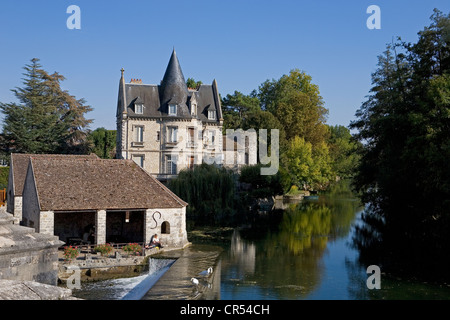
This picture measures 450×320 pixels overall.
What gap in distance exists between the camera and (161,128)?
4609 centimetres

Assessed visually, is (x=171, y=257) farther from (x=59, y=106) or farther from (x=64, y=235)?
(x=59, y=106)

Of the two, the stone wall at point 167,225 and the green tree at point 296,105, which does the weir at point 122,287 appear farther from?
the green tree at point 296,105

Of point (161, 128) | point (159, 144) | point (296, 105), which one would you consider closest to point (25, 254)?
point (159, 144)

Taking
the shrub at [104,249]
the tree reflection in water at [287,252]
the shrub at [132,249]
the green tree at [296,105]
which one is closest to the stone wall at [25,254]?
the tree reflection in water at [287,252]

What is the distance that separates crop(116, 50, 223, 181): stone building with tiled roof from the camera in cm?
4569

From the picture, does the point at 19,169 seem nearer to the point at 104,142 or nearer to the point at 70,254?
the point at 70,254

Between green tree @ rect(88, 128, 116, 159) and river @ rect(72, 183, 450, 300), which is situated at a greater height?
green tree @ rect(88, 128, 116, 159)

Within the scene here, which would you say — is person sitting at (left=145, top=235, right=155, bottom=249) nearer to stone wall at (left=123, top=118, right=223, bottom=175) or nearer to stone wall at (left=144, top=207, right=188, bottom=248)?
stone wall at (left=144, top=207, right=188, bottom=248)

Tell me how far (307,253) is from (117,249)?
10392mm

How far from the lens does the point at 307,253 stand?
2473 cm

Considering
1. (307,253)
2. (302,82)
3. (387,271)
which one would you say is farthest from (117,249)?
(302,82)

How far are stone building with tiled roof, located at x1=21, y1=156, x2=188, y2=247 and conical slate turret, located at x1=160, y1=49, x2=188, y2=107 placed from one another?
2057 cm

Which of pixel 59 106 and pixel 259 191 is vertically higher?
pixel 59 106

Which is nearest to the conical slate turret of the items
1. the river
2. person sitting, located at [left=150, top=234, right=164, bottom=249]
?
the river
